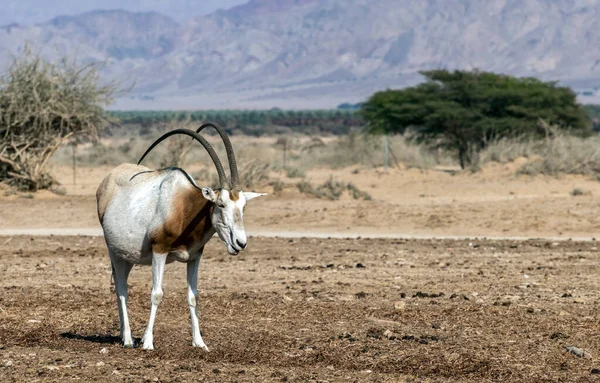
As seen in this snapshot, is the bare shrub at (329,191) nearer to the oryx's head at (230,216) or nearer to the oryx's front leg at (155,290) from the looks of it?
the oryx's front leg at (155,290)

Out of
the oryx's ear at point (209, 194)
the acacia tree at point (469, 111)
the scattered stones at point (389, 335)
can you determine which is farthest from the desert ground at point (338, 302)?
the acacia tree at point (469, 111)

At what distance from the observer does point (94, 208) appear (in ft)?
87.4

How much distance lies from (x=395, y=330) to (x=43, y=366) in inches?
137

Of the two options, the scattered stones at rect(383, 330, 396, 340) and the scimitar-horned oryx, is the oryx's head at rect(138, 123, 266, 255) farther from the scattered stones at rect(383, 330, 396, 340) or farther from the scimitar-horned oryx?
the scattered stones at rect(383, 330, 396, 340)

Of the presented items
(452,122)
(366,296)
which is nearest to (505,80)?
(452,122)

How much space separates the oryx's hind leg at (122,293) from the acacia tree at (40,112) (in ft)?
62.5

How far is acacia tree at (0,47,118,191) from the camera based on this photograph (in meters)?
29.0

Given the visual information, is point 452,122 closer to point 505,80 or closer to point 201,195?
point 505,80

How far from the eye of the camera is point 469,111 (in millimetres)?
45906

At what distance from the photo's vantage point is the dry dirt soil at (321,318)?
30.5ft

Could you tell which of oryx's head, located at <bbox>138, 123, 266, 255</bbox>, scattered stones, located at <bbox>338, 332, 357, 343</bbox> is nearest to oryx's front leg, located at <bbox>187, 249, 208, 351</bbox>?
oryx's head, located at <bbox>138, 123, 266, 255</bbox>

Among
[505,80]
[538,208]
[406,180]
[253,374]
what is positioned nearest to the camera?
[253,374]

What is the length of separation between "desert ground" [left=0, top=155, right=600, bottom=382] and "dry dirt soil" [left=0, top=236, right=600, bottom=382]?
1.0 inches

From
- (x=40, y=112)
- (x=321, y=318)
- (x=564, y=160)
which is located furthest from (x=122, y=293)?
(x=564, y=160)
